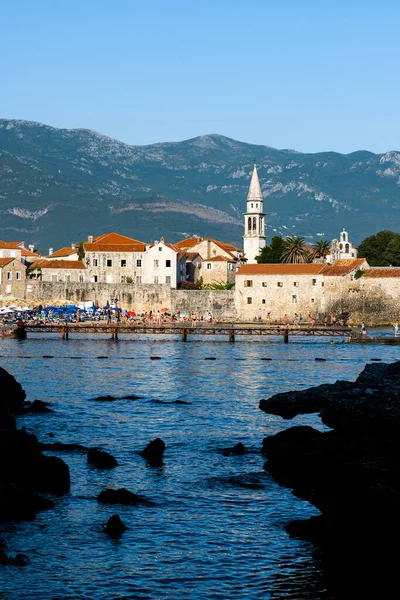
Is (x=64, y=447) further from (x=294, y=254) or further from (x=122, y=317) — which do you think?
(x=294, y=254)

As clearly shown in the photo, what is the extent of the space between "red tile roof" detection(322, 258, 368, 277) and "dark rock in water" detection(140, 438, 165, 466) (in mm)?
81142

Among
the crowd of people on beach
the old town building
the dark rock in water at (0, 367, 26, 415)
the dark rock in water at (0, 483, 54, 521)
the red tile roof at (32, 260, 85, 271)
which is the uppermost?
the red tile roof at (32, 260, 85, 271)

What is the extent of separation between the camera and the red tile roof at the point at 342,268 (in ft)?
367

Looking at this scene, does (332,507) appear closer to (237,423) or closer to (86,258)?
(237,423)

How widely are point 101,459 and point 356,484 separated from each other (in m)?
12.8

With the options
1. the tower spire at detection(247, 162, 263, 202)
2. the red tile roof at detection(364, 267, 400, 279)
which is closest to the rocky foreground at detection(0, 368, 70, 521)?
the red tile roof at detection(364, 267, 400, 279)

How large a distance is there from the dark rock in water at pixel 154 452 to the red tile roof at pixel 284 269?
81.8 meters

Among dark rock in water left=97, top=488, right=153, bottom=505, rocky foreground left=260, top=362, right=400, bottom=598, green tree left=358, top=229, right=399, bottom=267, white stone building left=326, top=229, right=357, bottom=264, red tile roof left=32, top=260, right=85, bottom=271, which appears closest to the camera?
rocky foreground left=260, top=362, right=400, bottom=598

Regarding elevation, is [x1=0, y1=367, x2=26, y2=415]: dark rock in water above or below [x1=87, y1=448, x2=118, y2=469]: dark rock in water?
above

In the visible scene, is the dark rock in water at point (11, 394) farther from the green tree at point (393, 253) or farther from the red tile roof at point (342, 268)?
the green tree at point (393, 253)

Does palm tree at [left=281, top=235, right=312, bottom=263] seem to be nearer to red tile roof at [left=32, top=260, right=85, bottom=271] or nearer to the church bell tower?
the church bell tower

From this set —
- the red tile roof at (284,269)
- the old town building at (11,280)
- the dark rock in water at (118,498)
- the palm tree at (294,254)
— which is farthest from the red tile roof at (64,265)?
the dark rock in water at (118,498)

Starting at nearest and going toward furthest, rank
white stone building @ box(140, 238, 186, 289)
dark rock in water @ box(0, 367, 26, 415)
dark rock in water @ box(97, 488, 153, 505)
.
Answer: dark rock in water @ box(97, 488, 153, 505) < dark rock in water @ box(0, 367, 26, 415) < white stone building @ box(140, 238, 186, 289)

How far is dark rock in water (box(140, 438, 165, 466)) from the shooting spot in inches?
1240
